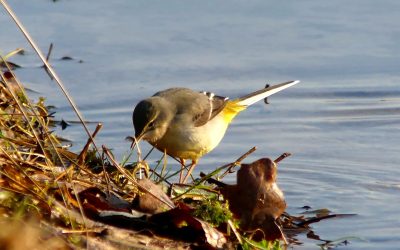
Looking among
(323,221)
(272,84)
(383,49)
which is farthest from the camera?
(383,49)

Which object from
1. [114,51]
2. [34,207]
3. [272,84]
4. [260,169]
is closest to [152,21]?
[114,51]

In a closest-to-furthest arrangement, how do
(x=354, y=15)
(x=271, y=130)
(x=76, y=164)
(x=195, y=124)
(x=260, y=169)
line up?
(x=76, y=164) → (x=260, y=169) → (x=195, y=124) → (x=271, y=130) → (x=354, y=15)

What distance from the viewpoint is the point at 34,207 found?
227 inches

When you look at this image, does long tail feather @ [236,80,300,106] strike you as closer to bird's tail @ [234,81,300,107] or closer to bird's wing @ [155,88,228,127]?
bird's tail @ [234,81,300,107]

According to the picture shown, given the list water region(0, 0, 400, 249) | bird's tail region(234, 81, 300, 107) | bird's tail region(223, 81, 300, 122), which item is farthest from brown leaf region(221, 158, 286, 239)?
bird's tail region(234, 81, 300, 107)

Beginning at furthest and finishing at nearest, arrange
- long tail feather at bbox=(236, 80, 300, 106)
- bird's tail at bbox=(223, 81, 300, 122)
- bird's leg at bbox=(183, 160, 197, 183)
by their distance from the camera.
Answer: long tail feather at bbox=(236, 80, 300, 106)
bird's tail at bbox=(223, 81, 300, 122)
bird's leg at bbox=(183, 160, 197, 183)

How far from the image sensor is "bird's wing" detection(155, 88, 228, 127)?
9.75 metres

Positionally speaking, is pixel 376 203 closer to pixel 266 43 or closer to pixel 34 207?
pixel 34 207

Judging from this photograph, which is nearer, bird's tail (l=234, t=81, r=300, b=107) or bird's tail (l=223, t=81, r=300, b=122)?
bird's tail (l=223, t=81, r=300, b=122)

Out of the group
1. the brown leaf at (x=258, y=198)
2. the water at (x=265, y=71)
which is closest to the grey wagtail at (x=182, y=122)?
the water at (x=265, y=71)

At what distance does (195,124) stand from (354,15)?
4294 mm

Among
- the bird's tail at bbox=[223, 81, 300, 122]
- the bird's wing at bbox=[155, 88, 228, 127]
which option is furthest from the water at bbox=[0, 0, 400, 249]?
the bird's wing at bbox=[155, 88, 228, 127]

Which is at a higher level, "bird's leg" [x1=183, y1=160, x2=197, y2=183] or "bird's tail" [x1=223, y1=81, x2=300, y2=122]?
"bird's tail" [x1=223, y1=81, x2=300, y2=122]

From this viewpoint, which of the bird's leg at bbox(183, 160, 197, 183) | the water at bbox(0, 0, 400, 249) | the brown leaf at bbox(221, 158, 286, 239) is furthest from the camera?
the water at bbox(0, 0, 400, 249)
